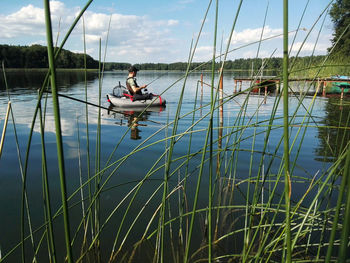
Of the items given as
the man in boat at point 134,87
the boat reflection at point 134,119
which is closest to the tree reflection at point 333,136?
the boat reflection at point 134,119

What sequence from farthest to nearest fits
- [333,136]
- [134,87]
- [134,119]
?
[134,87]
[134,119]
[333,136]

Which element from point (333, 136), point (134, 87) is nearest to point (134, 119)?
point (134, 87)

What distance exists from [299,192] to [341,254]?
2778mm

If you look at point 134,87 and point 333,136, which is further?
point 134,87

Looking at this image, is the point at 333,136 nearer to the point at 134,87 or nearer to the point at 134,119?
the point at 134,119

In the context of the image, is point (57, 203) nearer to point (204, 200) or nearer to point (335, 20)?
point (204, 200)

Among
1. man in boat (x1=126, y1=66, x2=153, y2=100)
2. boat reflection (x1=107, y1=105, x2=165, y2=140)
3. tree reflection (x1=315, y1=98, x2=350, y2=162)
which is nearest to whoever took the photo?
tree reflection (x1=315, y1=98, x2=350, y2=162)

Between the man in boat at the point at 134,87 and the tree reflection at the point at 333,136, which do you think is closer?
the tree reflection at the point at 333,136

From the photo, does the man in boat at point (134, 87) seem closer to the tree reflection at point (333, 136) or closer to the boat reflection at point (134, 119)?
the boat reflection at point (134, 119)

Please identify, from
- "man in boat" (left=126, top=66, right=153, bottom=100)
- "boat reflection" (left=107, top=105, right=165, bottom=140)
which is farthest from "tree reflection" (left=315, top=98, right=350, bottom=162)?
"man in boat" (left=126, top=66, right=153, bottom=100)

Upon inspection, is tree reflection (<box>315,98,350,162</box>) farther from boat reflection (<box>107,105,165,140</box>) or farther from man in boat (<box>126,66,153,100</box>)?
man in boat (<box>126,66,153,100</box>)

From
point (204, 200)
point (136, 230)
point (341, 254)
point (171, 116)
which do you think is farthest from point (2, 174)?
point (171, 116)

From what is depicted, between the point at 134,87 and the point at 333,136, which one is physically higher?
the point at 134,87

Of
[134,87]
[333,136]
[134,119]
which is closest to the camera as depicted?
[333,136]
